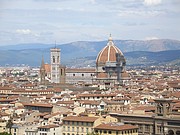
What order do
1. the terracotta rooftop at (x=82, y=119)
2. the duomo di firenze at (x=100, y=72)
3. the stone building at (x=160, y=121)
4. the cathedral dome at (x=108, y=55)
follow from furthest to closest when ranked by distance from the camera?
the cathedral dome at (x=108, y=55) < the duomo di firenze at (x=100, y=72) < the terracotta rooftop at (x=82, y=119) < the stone building at (x=160, y=121)

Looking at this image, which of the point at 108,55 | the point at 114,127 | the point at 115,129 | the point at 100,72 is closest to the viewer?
the point at 115,129

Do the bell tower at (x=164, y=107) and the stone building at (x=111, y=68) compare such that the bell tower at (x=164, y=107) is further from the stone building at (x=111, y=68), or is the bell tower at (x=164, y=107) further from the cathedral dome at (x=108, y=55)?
the cathedral dome at (x=108, y=55)

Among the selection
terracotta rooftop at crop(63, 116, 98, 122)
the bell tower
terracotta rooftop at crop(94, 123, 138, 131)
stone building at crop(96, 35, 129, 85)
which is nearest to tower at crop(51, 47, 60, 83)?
stone building at crop(96, 35, 129, 85)

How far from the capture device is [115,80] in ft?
458

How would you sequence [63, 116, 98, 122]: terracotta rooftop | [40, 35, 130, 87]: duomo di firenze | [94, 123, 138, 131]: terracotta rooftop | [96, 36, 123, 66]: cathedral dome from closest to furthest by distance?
[94, 123, 138, 131]: terracotta rooftop < [63, 116, 98, 122]: terracotta rooftop < [40, 35, 130, 87]: duomo di firenze < [96, 36, 123, 66]: cathedral dome

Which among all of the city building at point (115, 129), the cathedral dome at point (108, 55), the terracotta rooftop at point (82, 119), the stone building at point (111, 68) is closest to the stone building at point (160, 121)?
the city building at point (115, 129)

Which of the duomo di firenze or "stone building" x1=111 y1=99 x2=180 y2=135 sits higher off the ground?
the duomo di firenze

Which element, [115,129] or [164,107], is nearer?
[115,129]

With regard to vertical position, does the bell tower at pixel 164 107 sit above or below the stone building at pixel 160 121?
above

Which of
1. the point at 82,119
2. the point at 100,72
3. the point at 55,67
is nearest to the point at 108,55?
the point at 100,72

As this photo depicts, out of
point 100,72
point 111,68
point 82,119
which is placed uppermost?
point 111,68

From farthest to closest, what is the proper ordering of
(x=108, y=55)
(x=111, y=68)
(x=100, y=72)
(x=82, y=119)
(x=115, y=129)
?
(x=108, y=55), (x=100, y=72), (x=111, y=68), (x=82, y=119), (x=115, y=129)

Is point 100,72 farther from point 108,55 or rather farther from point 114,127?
point 114,127

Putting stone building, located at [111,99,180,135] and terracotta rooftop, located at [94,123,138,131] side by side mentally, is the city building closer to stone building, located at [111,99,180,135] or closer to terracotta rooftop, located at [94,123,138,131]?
terracotta rooftop, located at [94,123,138,131]
